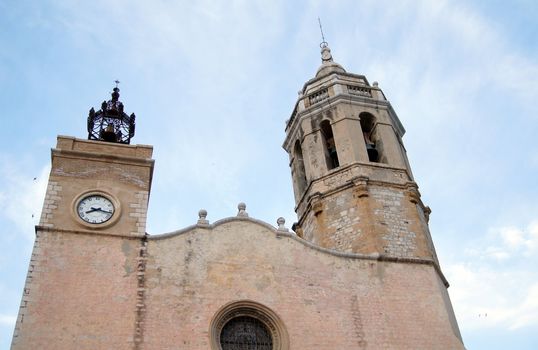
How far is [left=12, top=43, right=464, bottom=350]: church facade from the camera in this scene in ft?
40.4

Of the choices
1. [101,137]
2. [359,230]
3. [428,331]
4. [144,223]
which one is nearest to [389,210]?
[359,230]

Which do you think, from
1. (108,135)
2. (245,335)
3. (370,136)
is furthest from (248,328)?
(370,136)

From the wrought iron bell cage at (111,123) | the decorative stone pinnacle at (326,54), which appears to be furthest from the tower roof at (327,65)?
the wrought iron bell cage at (111,123)

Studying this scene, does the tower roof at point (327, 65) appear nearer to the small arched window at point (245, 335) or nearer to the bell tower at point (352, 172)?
the bell tower at point (352, 172)

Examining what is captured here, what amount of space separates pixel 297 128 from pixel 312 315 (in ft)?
26.9

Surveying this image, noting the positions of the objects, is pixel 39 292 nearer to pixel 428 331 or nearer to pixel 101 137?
pixel 101 137

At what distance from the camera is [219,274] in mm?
13617

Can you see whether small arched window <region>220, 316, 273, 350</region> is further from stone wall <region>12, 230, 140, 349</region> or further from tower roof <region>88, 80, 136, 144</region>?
tower roof <region>88, 80, 136, 144</region>

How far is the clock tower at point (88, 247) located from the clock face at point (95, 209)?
0.9 inches

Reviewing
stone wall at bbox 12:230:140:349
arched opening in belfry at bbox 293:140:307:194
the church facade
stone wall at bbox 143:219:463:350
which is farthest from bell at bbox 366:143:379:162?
stone wall at bbox 12:230:140:349

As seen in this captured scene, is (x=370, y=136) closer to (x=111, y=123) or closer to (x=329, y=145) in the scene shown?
(x=329, y=145)

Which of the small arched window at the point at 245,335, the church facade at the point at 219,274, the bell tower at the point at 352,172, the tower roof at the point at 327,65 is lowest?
the small arched window at the point at 245,335

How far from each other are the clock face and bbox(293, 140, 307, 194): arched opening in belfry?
722cm

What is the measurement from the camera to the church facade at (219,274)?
12.3 meters
